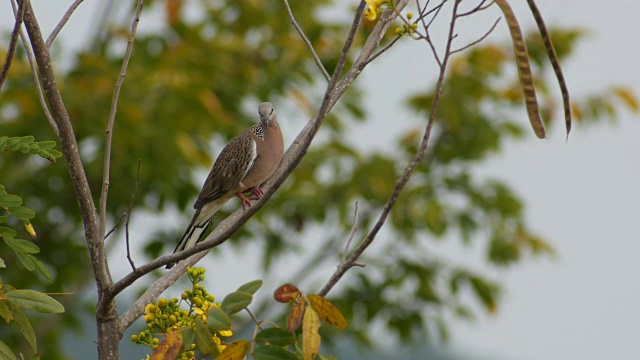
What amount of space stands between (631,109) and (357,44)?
2.84 metres

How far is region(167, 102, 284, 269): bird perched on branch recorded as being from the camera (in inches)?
157

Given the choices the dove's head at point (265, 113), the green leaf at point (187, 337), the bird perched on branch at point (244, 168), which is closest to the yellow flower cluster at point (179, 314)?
the green leaf at point (187, 337)

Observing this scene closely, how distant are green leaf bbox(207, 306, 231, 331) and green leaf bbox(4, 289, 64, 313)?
416 mm

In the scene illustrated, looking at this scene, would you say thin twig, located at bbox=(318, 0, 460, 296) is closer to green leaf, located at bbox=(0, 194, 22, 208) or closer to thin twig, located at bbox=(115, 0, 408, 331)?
thin twig, located at bbox=(115, 0, 408, 331)

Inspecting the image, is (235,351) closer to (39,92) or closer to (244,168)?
(39,92)

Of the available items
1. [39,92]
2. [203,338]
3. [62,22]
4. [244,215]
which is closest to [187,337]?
[203,338]

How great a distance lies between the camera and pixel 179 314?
2078mm

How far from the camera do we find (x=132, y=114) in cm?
663

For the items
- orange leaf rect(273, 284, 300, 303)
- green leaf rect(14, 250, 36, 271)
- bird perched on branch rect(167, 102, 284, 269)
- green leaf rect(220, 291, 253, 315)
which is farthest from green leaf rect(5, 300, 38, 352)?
bird perched on branch rect(167, 102, 284, 269)

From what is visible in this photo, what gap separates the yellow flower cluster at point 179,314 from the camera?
6.66 feet

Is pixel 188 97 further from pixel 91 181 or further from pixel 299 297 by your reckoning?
pixel 299 297

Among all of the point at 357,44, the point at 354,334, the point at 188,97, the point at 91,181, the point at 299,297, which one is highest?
the point at 357,44

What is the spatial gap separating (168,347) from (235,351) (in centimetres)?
16

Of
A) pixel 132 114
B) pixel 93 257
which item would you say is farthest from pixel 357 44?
pixel 93 257
